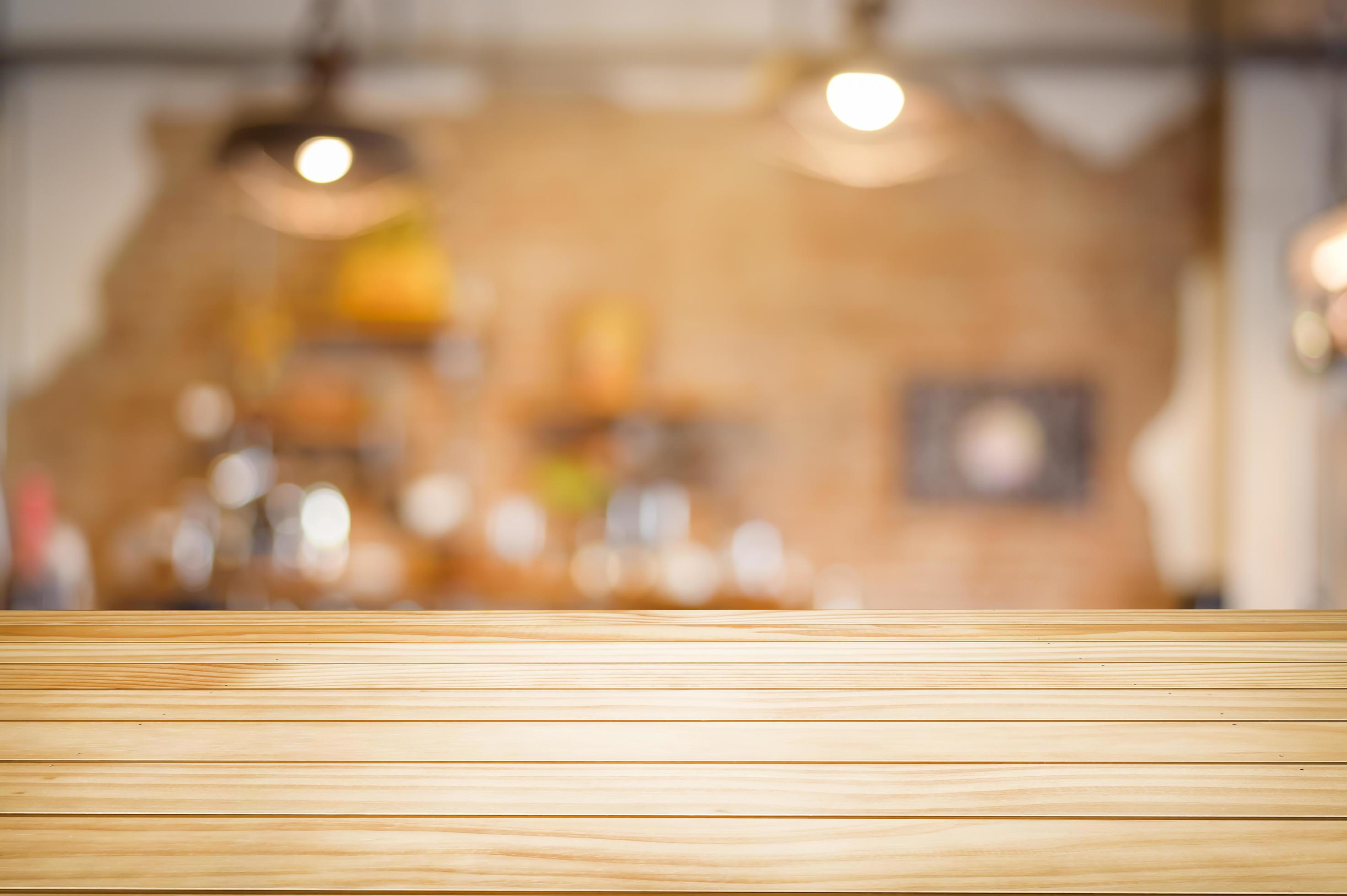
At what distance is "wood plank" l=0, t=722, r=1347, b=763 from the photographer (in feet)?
1.68

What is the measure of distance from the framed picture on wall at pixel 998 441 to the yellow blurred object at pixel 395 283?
2.08 metres

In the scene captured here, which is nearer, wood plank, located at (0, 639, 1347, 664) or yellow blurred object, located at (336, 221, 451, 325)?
wood plank, located at (0, 639, 1347, 664)

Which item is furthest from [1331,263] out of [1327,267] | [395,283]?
[395,283]

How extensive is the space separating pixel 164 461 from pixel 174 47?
184 cm

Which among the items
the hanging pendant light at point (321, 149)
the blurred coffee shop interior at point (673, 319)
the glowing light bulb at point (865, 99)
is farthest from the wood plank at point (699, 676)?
the blurred coffee shop interior at point (673, 319)

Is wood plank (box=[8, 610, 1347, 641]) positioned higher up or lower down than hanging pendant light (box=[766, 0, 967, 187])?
lower down

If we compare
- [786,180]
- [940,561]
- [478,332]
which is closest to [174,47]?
[478,332]

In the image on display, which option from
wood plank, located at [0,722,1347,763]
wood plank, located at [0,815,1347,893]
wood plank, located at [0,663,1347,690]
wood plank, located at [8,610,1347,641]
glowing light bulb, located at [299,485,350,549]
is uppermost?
glowing light bulb, located at [299,485,350,549]

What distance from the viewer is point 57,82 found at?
→ 4.02 m

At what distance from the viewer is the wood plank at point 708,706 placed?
526 millimetres

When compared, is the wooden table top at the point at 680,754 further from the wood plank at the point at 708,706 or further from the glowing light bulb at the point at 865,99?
the glowing light bulb at the point at 865,99

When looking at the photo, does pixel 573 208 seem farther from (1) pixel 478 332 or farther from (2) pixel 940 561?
(2) pixel 940 561

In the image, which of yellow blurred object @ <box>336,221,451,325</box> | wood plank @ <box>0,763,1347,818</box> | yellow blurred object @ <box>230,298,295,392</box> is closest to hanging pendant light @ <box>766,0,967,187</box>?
wood plank @ <box>0,763,1347,818</box>

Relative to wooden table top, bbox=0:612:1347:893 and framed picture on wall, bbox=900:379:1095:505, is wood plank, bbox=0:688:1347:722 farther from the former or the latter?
framed picture on wall, bbox=900:379:1095:505
